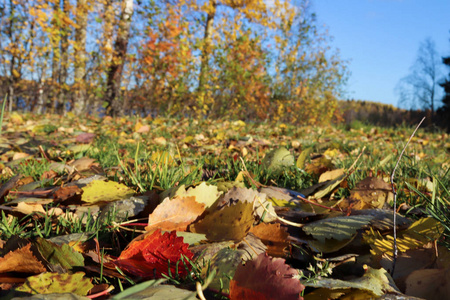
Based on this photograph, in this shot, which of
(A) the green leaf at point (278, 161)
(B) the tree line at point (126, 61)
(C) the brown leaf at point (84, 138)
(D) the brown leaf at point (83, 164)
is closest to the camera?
(A) the green leaf at point (278, 161)

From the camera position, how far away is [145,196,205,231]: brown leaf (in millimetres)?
949

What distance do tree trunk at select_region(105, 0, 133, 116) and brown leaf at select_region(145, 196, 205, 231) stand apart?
327 inches

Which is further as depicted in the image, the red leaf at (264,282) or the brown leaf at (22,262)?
the brown leaf at (22,262)

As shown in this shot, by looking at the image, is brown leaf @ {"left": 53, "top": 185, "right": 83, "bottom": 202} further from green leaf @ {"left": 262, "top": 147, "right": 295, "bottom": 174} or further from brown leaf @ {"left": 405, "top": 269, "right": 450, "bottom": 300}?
brown leaf @ {"left": 405, "top": 269, "right": 450, "bottom": 300}

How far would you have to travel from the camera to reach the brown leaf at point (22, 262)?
715 millimetres

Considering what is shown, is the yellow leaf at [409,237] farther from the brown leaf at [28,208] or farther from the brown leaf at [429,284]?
the brown leaf at [28,208]

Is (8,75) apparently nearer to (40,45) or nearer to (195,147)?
(40,45)

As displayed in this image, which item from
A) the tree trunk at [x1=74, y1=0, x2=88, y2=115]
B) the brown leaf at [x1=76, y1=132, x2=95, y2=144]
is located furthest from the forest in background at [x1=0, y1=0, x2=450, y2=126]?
the brown leaf at [x1=76, y1=132, x2=95, y2=144]

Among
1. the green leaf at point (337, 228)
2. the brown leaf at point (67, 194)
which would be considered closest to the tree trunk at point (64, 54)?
the brown leaf at point (67, 194)

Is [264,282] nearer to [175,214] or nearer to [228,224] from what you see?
[228,224]

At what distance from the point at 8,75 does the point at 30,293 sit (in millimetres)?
10010

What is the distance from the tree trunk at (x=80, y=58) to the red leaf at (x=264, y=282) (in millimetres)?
9407

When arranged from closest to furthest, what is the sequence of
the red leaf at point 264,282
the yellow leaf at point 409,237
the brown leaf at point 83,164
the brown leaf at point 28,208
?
the red leaf at point 264,282 → the yellow leaf at point 409,237 → the brown leaf at point 28,208 → the brown leaf at point 83,164

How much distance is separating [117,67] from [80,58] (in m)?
1.19
